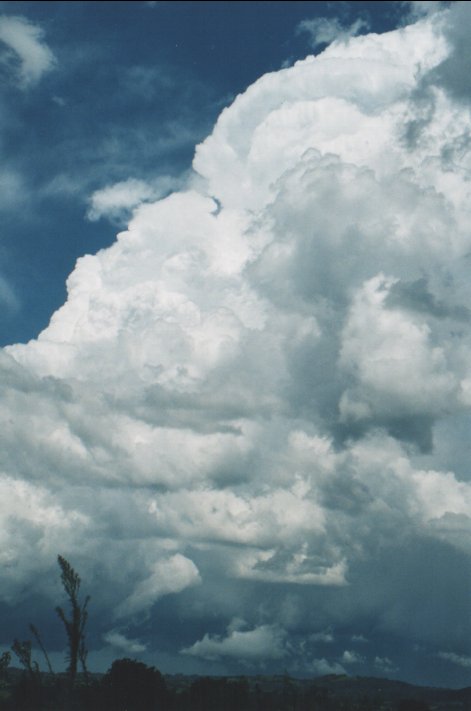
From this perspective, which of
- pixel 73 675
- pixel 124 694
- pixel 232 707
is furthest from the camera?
pixel 232 707

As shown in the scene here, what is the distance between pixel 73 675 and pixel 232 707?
5054 inches

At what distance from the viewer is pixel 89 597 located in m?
45.7

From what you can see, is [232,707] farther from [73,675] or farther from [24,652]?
[73,675]

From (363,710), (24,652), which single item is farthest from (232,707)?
(24,652)

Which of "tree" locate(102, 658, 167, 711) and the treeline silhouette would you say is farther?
"tree" locate(102, 658, 167, 711)

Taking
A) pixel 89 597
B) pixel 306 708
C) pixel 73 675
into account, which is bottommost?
pixel 306 708

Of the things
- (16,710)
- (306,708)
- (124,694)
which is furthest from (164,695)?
(306,708)

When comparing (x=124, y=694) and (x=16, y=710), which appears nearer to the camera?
(x=16, y=710)

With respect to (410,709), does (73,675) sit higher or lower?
higher

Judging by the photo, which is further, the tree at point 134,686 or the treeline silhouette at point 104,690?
the tree at point 134,686

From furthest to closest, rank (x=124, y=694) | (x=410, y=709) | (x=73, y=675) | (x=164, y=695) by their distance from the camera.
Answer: (x=410, y=709) < (x=164, y=695) < (x=124, y=694) < (x=73, y=675)

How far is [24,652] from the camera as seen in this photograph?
5322 centimetres

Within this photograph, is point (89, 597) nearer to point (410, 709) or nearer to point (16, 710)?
point (16, 710)

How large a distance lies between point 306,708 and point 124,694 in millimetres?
88720
